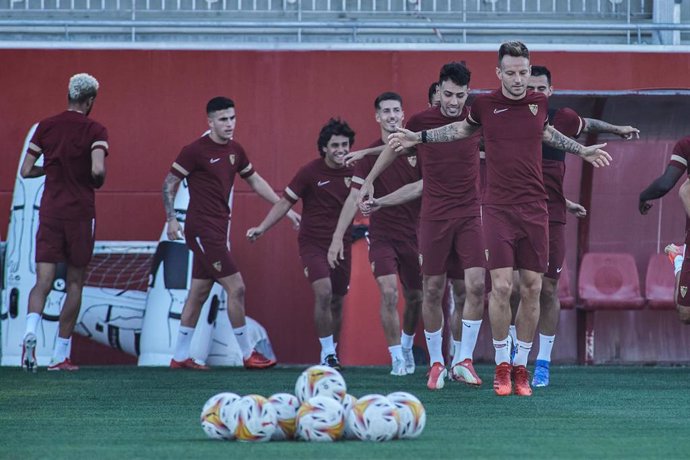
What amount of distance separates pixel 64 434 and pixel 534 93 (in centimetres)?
405

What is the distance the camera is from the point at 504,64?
29.2 feet

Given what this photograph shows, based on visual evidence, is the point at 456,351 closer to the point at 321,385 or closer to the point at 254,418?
the point at 321,385

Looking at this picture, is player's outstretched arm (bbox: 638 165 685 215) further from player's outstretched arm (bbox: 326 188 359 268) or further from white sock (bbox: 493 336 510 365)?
player's outstretched arm (bbox: 326 188 359 268)

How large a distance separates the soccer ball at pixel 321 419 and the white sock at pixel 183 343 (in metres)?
6.34

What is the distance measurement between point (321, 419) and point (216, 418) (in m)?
0.52

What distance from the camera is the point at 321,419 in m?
6.14

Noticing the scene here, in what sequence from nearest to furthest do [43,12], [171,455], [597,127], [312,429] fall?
[171,455] < [312,429] < [597,127] < [43,12]

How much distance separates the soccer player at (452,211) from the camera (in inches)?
392

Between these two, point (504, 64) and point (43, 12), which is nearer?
point (504, 64)

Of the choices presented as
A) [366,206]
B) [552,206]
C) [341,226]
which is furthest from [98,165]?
[552,206]

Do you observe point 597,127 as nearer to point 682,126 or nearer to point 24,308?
point 682,126

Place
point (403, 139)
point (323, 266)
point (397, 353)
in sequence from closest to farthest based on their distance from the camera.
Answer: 1. point (403, 139)
2. point (397, 353)
3. point (323, 266)

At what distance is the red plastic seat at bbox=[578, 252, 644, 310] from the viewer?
44.8 feet

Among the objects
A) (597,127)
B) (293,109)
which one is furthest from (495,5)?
(597,127)
